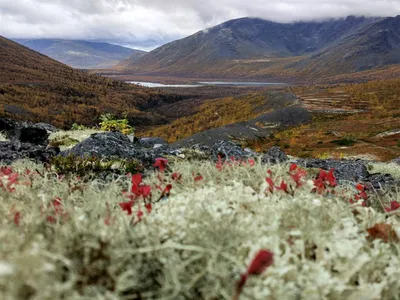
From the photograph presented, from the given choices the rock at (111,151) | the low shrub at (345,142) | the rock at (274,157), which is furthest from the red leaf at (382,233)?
the low shrub at (345,142)

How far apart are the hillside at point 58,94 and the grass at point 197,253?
72.6 m

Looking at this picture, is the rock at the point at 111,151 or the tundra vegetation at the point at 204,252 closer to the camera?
the tundra vegetation at the point at 204,252

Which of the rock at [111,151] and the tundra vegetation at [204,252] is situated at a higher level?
the tundra vegetation at [204,252]

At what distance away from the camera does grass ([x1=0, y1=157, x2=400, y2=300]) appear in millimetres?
1722

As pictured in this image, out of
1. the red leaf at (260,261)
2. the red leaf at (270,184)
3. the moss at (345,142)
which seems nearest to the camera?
the red leaf at (260,261)

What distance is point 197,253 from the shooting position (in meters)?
2.06

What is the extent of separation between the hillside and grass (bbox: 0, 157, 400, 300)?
72.6 meters

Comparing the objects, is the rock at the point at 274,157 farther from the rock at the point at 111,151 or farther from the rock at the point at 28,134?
the rock at the point at 28,134

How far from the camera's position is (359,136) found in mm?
51750

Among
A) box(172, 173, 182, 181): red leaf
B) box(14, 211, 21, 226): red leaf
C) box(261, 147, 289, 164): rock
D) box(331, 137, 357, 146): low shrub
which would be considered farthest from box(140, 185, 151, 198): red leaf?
box(331, 137, 357, 146): low shrub

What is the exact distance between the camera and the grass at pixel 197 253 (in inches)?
67.8

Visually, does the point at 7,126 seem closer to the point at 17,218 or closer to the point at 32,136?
the point at 32,136

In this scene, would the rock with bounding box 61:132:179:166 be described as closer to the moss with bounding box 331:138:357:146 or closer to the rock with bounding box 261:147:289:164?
the rock with bounding box 261:147:289:164

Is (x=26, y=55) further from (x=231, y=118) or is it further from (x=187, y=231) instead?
(x=187, y=231)
